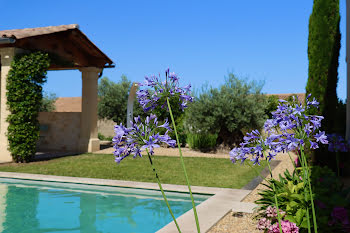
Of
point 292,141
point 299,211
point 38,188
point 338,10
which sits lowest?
point 38,188

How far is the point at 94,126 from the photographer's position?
16.1m

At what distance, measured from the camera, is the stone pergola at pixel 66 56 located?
12023 millimetres

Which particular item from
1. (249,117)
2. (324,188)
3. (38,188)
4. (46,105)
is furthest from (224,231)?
(46,105)

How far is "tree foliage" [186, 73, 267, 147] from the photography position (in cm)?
1518

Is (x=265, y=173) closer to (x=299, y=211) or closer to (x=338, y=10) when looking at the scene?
(x=338, y=10)

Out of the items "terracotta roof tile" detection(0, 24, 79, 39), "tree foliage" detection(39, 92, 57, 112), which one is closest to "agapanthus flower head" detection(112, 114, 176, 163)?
"terracotta roof tile" detection(0, 24, 79, 39)

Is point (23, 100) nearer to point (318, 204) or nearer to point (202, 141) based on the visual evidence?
point (202, 141)

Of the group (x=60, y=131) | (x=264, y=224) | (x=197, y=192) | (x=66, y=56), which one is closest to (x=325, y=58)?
(x=197, y=192)

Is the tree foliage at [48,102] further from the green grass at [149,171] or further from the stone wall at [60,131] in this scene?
the green grass at [149,171]

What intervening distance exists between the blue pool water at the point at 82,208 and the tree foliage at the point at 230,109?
8440 mm

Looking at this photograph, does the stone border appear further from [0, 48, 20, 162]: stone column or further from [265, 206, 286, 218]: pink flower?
[0, 48, 20, 162]: stone column

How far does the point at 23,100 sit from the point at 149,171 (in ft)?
18.6

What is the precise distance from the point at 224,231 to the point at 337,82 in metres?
6.67

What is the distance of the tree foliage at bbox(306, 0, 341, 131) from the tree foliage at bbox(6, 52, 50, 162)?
9503 mm
